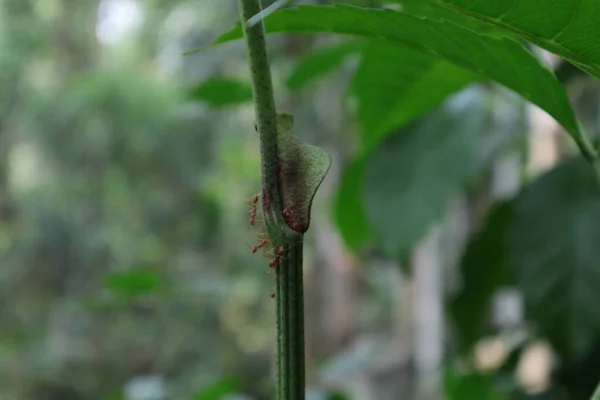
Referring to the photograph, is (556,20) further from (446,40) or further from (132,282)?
(132,282)

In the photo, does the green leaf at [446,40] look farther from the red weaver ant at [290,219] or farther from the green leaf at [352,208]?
the green leaf at [352,208]

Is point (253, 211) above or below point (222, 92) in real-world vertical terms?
below

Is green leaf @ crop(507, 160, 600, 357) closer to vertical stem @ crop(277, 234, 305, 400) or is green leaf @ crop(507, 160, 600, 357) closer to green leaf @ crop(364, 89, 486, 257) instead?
green leaf @ crop(364, 89, 486, 257)

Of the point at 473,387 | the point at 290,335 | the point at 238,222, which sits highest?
the point at 238,222

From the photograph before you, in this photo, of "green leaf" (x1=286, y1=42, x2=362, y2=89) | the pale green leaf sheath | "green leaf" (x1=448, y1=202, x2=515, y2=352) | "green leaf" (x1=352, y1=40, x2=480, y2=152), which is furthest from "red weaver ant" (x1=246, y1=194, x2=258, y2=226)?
"green leaf" (x1=448, y1=202, x2=515, y2=352)

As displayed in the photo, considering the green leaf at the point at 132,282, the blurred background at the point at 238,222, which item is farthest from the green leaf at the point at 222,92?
the green leaf at the point at 132,282

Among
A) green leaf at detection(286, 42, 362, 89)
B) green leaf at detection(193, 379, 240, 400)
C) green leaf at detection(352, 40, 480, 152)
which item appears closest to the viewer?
green leaf at detection(352, 40, 480, 152)

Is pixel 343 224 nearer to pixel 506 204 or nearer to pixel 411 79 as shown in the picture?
pixel 506 204

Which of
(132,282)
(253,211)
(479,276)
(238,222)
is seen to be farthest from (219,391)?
(238,222)
